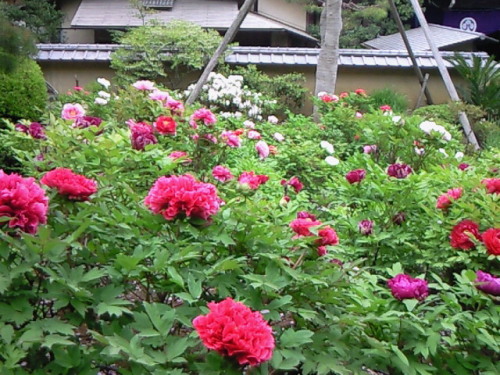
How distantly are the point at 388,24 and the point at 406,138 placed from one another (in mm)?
13225

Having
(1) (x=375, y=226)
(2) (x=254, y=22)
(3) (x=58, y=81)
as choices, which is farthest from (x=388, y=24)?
(1) (x=375, y=226)

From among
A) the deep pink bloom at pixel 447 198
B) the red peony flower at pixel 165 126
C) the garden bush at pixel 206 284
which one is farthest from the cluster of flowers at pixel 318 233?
the red peony flower at pixel 165 126

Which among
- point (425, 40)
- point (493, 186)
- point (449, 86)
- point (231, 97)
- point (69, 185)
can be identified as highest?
point (69, 185)

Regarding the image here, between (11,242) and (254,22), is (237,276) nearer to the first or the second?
(11,242)

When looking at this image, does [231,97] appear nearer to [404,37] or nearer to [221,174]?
[404,37]

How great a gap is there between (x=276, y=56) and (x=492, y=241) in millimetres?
8441

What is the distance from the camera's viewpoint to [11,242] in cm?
133

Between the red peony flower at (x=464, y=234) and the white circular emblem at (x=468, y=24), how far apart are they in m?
17.3

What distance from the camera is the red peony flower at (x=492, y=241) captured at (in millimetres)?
1856

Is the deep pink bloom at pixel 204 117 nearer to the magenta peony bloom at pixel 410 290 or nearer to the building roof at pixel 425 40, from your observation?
the magenta peony bloom at pixel 410 290

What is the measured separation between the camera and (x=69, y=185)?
5.09 ft

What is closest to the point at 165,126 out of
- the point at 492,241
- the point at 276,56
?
the point at 492,241

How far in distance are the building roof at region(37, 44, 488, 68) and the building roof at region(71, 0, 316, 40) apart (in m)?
3.99

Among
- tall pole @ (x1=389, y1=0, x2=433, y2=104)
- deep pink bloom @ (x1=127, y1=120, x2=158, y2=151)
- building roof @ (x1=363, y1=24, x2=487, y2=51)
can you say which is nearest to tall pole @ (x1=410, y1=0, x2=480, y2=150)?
tall pole @ (x1=389, y1=0, x2=433, y2=104)
